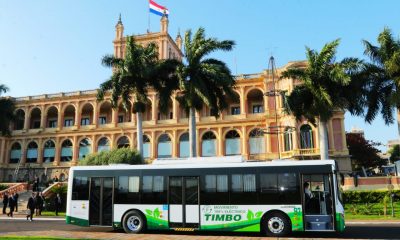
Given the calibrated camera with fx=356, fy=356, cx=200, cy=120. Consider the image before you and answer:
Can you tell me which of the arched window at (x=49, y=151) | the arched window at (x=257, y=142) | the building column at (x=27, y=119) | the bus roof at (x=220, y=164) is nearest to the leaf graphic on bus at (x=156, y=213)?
the bus roof at (x=220, y=164)

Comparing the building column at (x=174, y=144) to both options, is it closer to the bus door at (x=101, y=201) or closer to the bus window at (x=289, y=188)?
the bus door at (x=101, y=201)

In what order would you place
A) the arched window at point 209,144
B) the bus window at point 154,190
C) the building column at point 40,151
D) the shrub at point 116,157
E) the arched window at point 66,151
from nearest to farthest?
the bus window at point 154,190 < the shrub at point 116,157 < the arched window at point 209,144 < the arched window at point 66,151 < the building column at point 40,151

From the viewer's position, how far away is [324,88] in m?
27.2

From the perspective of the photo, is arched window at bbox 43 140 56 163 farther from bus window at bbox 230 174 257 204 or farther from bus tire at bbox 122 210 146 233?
bus window at bbox 230 174 257 204

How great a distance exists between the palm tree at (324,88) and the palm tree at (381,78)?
110 cm

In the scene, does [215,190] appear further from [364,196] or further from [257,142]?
[257,142]

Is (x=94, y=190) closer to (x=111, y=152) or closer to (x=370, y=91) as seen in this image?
(x=111, y=152)

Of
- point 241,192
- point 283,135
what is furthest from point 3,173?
point 241,192

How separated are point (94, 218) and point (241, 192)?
256 inches

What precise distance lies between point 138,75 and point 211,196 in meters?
20.0

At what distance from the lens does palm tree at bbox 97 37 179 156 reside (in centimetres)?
3034

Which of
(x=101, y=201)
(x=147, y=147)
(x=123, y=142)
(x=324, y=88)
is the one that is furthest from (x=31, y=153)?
(x=324, y=88)

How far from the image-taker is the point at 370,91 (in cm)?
2758

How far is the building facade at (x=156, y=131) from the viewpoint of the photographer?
41.9m
